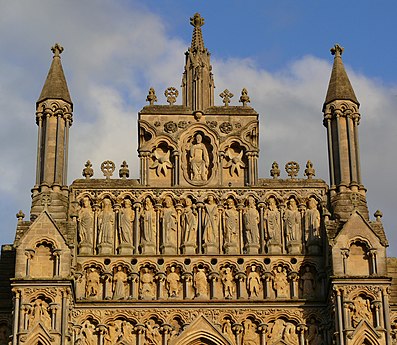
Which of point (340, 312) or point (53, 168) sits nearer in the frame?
point (340, 312)

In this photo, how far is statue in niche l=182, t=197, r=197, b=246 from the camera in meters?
26.1

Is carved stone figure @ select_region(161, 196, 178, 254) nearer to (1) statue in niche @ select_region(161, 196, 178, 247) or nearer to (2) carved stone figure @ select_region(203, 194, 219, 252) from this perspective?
(1) statue in niche @ select_region(161, 196, 178, 247)

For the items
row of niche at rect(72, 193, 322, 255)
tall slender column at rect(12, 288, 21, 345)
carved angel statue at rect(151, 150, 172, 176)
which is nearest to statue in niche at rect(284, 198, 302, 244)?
row of niche at rect(72, 193, 322, 255)

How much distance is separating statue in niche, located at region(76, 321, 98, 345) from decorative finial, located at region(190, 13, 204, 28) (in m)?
7.60

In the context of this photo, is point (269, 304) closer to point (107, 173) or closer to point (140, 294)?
point (140, 294)

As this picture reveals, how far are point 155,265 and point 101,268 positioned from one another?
3.61 ft

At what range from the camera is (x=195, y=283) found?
1010 inches

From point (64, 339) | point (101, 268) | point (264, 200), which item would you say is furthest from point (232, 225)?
point (64, 339)

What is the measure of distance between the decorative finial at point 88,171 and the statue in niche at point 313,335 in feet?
18.3

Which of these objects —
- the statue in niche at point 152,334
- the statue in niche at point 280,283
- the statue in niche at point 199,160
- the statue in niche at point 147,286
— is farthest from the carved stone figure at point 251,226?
the statue in niche at point 152,334

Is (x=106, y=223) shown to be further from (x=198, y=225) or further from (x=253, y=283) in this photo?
→ (x=253, y=283)

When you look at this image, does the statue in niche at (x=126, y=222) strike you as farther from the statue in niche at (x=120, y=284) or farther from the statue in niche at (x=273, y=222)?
the statue in niche at (x=273, y=222)

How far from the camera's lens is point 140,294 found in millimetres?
25547

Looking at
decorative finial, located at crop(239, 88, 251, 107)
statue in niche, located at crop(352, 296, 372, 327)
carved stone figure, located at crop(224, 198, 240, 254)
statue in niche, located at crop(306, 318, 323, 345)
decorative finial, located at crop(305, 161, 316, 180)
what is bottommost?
statue in niche, located at crop(306, 318, 323, 345)
